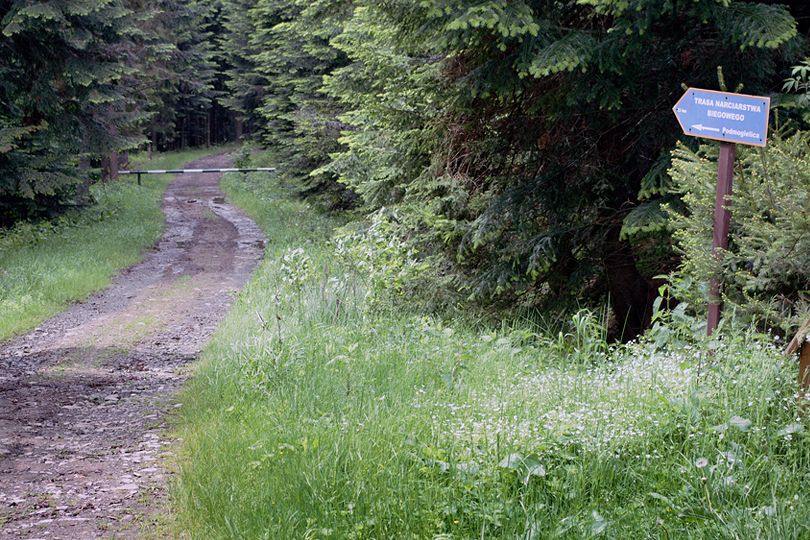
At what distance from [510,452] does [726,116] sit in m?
2.88

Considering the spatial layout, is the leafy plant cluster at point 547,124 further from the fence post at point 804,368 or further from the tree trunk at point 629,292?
the fence post at point 804,368

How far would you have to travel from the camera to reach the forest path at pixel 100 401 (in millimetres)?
4707

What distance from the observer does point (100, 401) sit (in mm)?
7070

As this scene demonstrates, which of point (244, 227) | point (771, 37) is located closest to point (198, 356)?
point (771, 37)

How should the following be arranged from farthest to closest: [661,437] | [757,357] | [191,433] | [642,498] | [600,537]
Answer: [191,433] < [757,357] < [661,437] < [642,498] < [600,537]

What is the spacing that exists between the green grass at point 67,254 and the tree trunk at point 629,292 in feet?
24.7

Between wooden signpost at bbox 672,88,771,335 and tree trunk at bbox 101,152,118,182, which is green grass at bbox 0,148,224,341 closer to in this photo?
tree trunk at bbox 101,152,118,182

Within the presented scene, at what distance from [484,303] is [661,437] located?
16.3ft

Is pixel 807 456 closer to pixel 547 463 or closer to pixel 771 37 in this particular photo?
pixel 547 463

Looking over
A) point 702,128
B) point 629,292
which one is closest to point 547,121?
point 629,292

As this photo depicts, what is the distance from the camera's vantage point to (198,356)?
29.7ft

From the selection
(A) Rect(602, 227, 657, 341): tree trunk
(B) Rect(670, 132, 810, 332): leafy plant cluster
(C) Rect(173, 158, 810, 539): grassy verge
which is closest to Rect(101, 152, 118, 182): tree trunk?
(A) Rect(602, 227, 657, 341): tree trunk

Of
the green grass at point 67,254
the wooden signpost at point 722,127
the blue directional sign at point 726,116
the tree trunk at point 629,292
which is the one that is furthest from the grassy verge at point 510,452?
the green grass at point 67,254

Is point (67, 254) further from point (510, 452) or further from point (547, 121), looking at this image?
point (510, 452)
